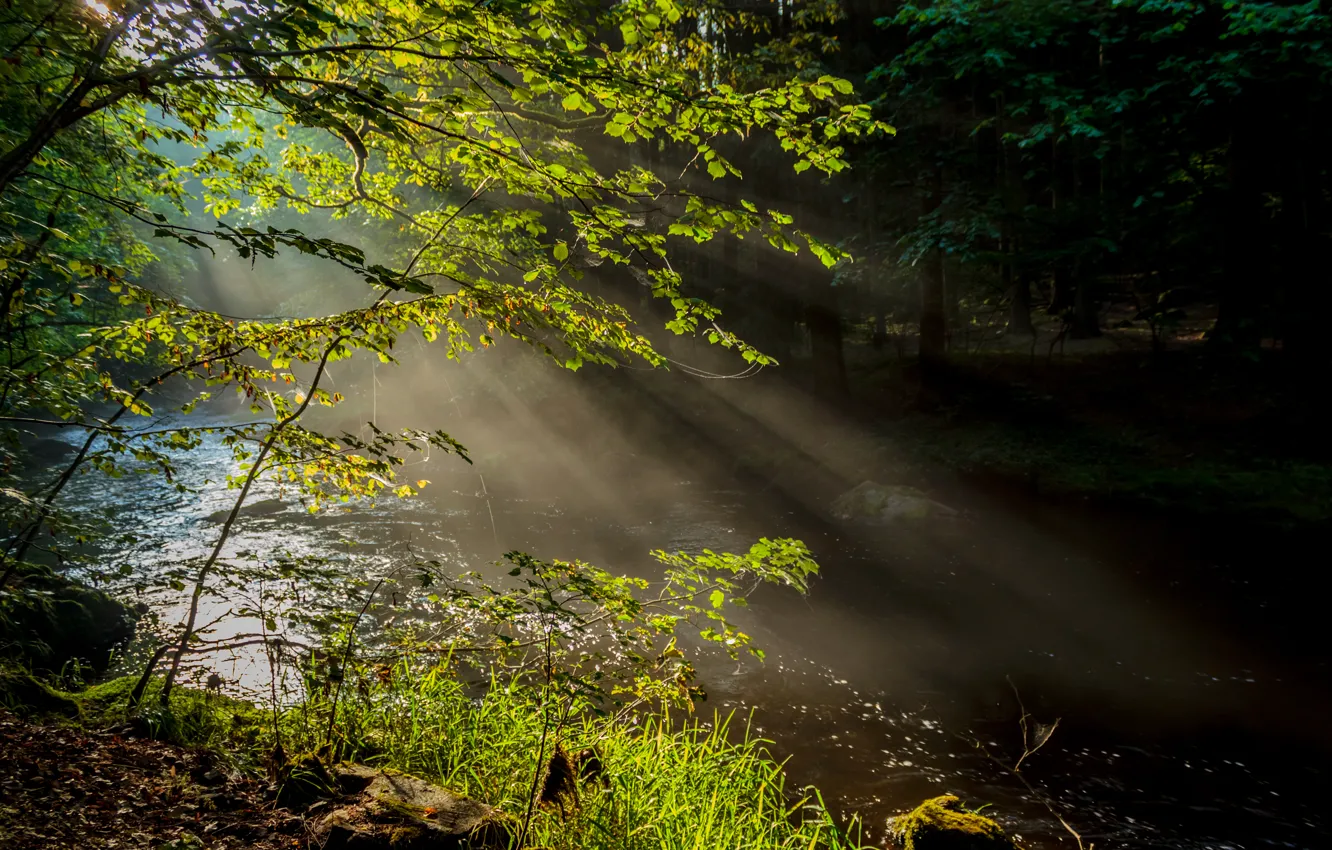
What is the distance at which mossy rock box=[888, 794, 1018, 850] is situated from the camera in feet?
12.8

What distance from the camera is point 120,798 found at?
3012 mm

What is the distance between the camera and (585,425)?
2172 centimetres

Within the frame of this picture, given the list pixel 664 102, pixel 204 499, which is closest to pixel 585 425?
pixel 204 499

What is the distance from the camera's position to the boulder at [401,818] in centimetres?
289

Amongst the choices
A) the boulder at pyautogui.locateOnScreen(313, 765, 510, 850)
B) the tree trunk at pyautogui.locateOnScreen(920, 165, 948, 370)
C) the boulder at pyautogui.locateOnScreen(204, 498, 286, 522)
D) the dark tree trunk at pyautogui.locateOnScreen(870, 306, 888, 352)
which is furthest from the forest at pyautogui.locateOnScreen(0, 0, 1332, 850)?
the dark tree trunk at pyautogui.locateOnScreen(870, 306, 888, 352)

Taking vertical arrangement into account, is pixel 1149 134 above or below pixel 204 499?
above

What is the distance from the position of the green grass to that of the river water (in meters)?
2.09

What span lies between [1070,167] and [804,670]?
593 inches

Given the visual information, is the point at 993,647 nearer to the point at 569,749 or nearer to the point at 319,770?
the point at 569,749

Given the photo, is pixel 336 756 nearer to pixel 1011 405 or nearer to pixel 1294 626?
pixel 1294 626

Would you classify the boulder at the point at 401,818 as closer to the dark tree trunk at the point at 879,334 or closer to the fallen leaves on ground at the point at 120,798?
the fallen leaves on ground at the point at 120,798

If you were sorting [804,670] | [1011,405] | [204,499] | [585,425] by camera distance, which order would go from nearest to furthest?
[804,670]
[204,499]
[1011,405]
[585,425]

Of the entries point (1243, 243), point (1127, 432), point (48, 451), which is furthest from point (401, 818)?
point (48, 451)

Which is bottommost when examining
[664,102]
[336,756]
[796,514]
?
[796,514]
